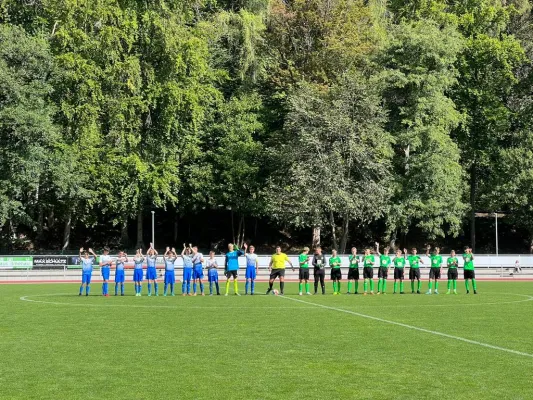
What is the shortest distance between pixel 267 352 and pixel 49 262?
35.5 metres

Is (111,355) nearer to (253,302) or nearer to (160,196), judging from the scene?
(253,302)

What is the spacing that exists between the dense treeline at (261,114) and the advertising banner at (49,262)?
6.89m

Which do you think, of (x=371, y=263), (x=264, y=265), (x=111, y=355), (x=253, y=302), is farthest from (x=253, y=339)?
(x=264, y=265)

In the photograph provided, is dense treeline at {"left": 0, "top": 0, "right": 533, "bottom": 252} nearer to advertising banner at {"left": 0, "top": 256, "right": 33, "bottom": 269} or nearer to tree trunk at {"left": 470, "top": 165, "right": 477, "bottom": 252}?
tree trunk at {"left": 470, "top": 165, "right": 477, "bottom": 252}

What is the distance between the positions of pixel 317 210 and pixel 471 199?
1807 cm

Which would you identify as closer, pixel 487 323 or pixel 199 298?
pixel 487 323

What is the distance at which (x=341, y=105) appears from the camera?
57.8 meters

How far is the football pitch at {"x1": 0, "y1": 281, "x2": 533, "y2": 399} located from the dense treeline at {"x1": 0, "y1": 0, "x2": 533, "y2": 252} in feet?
107

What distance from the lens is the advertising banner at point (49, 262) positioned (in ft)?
155

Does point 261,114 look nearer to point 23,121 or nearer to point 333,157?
point 333,157

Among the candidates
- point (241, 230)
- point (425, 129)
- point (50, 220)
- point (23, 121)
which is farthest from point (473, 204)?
point (23, 121)

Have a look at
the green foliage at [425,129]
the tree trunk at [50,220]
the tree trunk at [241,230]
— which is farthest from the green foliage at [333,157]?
the tree trunk at [50,220]

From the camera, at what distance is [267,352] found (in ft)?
46.2

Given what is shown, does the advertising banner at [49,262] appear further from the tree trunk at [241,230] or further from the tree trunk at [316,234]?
the tree trunk at [241,230]
